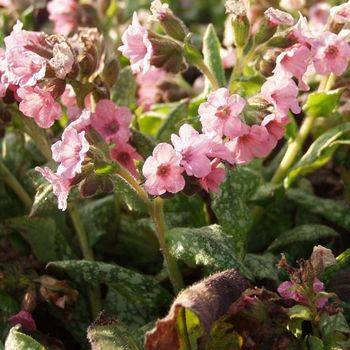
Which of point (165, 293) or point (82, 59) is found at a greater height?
point (82, 59)

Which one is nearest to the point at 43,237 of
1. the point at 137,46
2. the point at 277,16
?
the point at 137,46

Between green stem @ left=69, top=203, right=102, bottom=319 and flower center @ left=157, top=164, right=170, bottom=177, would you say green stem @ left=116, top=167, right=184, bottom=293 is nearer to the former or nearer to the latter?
flower center @ left=157, top=164, right=170, bottom=177

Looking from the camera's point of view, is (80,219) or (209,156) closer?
(209,156)

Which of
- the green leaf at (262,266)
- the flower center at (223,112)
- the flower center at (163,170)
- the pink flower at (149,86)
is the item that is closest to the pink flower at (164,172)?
the flower center at (163,170)

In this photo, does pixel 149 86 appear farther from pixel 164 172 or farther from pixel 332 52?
pixel 164 172

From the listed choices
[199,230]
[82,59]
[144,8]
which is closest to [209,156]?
[199,230]

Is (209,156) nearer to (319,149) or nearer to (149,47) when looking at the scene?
(149,47)

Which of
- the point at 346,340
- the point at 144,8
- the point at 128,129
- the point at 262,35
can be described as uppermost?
the point at 262,35
